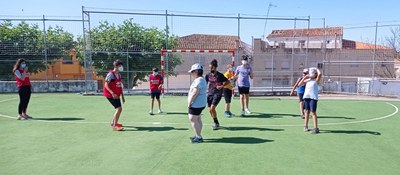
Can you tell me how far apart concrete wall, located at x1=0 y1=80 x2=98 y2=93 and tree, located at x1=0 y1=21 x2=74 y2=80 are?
69 cm

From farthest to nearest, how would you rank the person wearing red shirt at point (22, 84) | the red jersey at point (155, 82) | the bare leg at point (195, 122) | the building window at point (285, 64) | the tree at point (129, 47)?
the building window at point (285, 64)
the tree at point (129, 47)
the red jersey at point (155, 82)
the person wearing red shirt at point (22, 84)
the bare leg at point (195, 122)

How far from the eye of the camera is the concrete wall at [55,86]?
17078mm

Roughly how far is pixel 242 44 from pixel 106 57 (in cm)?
813

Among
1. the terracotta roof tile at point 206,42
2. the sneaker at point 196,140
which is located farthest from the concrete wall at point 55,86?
the sneaker at point 196,140

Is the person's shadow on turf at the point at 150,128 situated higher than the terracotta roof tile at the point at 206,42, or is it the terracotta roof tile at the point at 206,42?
the terracotta roof tile at the point at 206,42

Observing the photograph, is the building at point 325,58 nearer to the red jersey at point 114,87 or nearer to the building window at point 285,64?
the building window at point 285,64

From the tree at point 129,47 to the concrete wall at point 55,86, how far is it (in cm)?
94

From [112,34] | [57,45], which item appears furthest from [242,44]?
[57,45]

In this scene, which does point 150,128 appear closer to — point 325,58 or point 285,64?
point 325,58

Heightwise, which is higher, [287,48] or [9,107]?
[287,48]

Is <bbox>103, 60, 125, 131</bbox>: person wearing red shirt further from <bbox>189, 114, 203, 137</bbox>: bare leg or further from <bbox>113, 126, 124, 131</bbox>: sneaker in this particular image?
<bbox>189, 114, 203, 137</bbox>: bare leg

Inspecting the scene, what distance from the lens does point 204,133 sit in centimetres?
760

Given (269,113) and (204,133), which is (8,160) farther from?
(269,113)

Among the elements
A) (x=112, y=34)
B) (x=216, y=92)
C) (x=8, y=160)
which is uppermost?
(x=112, y=34)
